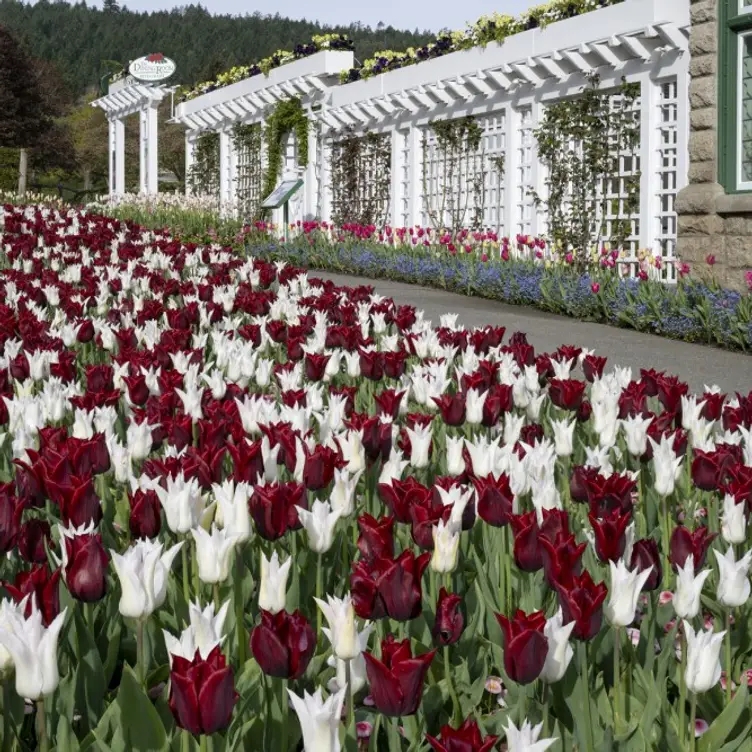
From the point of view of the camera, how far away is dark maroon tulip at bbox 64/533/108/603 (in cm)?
193

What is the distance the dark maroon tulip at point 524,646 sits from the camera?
163 cm

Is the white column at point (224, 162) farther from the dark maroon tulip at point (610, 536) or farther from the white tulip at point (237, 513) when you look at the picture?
the dark maroon tulip at point (610, 536)

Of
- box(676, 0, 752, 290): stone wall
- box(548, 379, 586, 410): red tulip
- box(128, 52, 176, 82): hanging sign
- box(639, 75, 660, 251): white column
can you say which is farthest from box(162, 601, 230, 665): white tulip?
box(128, 52, 176, 82): hanging sign

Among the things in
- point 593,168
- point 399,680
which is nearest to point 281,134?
point 593,168

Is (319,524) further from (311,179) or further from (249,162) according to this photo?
(249,162)

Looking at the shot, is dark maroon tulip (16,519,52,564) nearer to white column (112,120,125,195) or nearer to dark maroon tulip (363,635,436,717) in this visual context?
dark maroon tulip (363,635,436,717)

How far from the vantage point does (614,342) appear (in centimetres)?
893

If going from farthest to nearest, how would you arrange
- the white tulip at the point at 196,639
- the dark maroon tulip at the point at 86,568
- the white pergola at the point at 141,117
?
the white pergola at the point at 141,117 → the dark maroon tulip at the point at 86,568 → the white tulip at the point at 196,639

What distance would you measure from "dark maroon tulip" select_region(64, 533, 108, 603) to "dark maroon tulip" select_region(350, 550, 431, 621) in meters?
0.43

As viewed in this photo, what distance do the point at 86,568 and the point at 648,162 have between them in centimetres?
1350

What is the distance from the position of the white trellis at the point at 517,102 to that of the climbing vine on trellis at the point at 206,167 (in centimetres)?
493

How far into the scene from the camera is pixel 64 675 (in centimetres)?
205

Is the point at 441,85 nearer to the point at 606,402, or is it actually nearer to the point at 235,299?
the point at 235,299

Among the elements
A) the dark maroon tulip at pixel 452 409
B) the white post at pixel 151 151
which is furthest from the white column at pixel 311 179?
the dark maroon tulip at pixel 452 409
